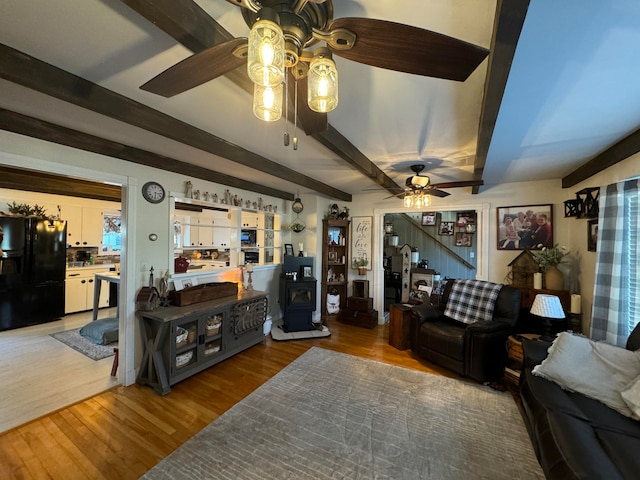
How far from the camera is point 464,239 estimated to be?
593 cm

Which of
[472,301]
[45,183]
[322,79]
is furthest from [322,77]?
[45,183]

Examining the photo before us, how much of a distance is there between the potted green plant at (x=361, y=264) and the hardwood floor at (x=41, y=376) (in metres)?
3.66

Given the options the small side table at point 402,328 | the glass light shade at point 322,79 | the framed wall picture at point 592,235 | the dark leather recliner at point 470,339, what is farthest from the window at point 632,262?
the glass light shade at point 322,79

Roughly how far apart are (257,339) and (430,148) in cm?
312

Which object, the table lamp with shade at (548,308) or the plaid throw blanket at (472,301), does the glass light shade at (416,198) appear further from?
the table lamp with shade at (548,308)

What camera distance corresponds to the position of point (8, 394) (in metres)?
2.32

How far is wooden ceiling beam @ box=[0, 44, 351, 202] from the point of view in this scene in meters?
1.24

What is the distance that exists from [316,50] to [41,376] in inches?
155

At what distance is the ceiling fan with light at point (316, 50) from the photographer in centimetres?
68

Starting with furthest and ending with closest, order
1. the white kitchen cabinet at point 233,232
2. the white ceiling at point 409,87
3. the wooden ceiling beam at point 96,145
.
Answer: the white kitchen cabinet at point 233,232, the wooden ceiling beam at point 96,145, the white ceiling at point 409,87

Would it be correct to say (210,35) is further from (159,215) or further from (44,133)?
(159,215)

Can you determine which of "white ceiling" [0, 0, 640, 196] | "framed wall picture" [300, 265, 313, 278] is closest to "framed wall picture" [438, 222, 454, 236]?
"white ceiling" [0, 0, 640, 196]

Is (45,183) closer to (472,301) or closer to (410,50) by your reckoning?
(410,50)

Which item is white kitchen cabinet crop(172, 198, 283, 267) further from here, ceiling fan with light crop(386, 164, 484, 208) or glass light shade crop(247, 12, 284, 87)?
glass light shade crop(247, 12, 284, 87)
